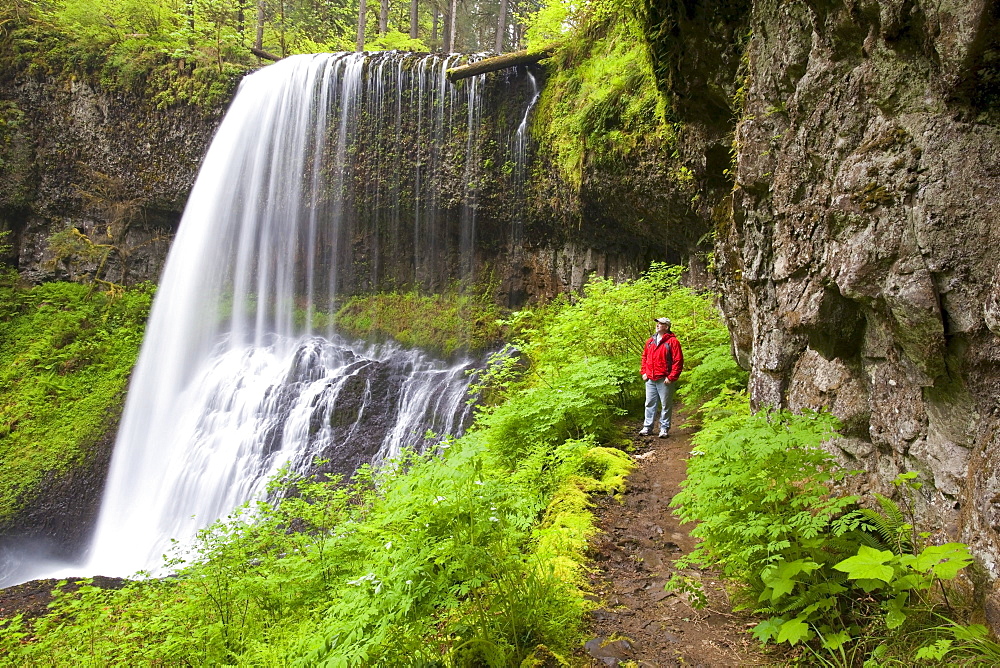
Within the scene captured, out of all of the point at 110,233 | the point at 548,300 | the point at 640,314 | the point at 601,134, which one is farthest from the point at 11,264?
the point at 640,314

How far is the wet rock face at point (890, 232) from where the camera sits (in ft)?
7.04

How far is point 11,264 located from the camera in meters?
16.4

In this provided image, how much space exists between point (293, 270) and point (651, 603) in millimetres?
14460

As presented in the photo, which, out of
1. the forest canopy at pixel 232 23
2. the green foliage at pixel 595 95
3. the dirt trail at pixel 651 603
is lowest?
the dirt trail at pixel 651 603

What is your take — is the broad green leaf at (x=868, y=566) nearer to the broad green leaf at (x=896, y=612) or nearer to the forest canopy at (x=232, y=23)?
the broad green leaf at (x=896, y=612)

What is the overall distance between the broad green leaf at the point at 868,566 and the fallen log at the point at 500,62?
A: 39.6 ft

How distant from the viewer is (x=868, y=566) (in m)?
1.79

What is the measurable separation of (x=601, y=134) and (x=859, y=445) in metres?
7.75

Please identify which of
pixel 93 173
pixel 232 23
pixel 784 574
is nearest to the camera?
pixel 784 574

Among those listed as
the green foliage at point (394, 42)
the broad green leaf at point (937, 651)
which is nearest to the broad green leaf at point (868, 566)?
the broad green leaf at point (937, 651)

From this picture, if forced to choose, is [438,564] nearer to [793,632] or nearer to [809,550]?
[793,632]

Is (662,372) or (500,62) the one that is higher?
(500,62)

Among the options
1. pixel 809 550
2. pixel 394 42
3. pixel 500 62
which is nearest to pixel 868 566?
pixel 809 550

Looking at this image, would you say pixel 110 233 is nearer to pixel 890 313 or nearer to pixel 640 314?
pixel 640 314
